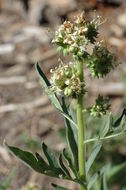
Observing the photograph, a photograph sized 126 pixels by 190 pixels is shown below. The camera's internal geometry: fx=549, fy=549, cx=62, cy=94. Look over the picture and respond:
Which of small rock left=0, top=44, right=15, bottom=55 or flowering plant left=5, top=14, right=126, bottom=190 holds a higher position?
flowering plant left=5, top=14, right=126, bottom=190

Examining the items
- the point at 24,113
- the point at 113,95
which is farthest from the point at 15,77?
the point at 113,95

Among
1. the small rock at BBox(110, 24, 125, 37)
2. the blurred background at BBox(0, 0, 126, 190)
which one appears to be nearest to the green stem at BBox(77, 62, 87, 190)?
the blurred background at BBox(0, 0, 126, 190)

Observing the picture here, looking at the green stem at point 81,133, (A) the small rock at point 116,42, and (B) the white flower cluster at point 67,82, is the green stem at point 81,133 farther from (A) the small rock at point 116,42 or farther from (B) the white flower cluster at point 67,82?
(A) the small rock at point 116,42

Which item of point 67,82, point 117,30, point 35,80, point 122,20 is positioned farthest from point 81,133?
point 122,20

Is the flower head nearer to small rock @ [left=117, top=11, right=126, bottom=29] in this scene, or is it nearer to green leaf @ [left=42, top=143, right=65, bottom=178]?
green leaf @ [left=42, top=143, right=65, bottom=178]

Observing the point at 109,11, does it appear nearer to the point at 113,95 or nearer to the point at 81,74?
the point at 113,95

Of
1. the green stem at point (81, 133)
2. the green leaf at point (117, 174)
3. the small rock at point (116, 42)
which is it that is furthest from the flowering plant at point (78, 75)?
the small rock at point (116, 42)

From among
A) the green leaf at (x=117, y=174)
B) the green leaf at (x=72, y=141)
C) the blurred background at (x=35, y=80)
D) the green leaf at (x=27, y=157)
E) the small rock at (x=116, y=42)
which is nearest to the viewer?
the green leaf at (x=27, y=157)
